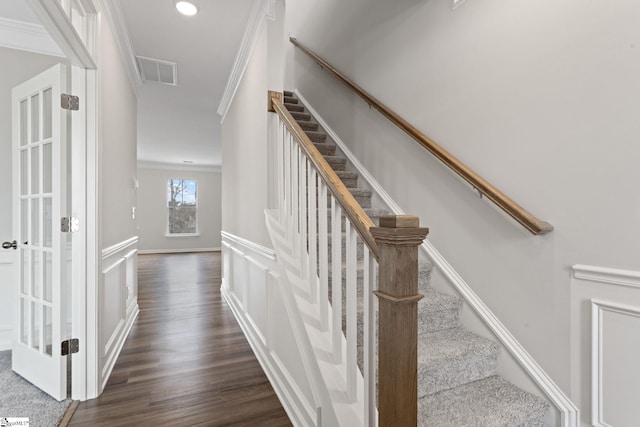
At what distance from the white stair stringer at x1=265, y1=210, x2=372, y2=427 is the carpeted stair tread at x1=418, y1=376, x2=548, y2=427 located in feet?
1.13

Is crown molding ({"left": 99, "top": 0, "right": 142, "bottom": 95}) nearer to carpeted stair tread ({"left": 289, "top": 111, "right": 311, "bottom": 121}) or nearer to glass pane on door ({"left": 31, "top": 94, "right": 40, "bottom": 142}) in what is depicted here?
glass pane on door ({"left": 31, "top": 94, "right": 40, "bottom": 142})

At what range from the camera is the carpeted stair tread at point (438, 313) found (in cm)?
184

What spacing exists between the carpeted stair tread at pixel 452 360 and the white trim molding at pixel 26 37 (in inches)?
136

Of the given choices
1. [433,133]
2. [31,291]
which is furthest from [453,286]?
[31,291]

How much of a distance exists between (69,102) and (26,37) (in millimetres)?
1342

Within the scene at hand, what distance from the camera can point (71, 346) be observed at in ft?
6.39

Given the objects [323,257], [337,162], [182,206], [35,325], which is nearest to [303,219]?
[323,257]

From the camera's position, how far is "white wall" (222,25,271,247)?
2.45 meters

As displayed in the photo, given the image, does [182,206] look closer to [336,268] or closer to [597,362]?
[336,268]

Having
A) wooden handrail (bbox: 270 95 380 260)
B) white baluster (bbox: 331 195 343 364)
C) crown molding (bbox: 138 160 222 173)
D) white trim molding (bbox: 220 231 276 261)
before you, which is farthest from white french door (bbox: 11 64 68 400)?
crown molding (bbox: 138 160 222 173)

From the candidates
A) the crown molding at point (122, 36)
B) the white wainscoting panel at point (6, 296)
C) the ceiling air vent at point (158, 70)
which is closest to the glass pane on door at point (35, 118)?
the crown molding at point (122, 36)

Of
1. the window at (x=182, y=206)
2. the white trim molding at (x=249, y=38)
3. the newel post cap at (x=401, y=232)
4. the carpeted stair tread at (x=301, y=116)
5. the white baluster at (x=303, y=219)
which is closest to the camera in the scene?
the newel post cap at (x=401, y=232)

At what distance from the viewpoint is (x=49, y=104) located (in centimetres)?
207

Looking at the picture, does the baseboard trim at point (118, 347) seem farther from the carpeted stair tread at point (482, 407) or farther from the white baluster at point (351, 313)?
the carpeted stair tread at point (482, 407)
